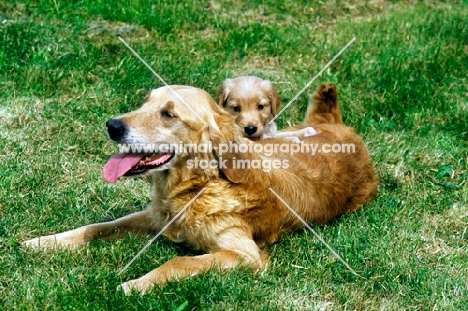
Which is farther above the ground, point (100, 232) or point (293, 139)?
point (293, 139)

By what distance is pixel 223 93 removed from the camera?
6090mm

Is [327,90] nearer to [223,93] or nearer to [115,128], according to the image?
[223,93]

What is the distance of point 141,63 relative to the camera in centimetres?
664

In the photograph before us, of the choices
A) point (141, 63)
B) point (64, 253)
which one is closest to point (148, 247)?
point (64, 253)

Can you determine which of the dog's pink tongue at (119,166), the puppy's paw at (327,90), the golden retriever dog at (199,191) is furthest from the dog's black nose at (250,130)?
the dog's pink tongue at (119,166)

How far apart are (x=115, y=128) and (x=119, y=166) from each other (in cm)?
24

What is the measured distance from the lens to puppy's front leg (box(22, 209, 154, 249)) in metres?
4.17

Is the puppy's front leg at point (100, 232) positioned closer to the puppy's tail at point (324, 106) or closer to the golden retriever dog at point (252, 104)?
the golden retriever dog at point (252, 104)

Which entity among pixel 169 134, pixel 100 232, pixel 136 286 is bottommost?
pixel 100 232

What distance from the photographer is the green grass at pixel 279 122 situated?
387 centimetres

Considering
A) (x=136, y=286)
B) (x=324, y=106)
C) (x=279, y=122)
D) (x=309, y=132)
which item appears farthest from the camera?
(x=279, y=122)

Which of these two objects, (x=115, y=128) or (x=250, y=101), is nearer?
(x=115, y=128)

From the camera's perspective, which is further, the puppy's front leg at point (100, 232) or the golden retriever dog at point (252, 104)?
the golden retriever dog at point (252, 104)

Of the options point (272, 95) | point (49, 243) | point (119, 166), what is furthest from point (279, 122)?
point (49, 243)
